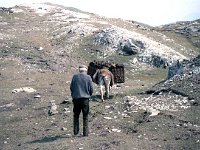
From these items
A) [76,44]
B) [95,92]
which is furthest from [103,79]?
[76,44]

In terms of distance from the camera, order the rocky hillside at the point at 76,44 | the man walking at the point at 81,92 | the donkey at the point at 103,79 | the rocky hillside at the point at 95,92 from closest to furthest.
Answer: the man walking at the point at 81,92 → the rocky hillside at the point at 95,92 → the donkey at the point at 103,79 → the rocky hillside at the point at 76,44

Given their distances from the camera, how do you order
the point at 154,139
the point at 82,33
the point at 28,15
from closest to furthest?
the point at 154,139, the point at 82,33, the point at 28,15

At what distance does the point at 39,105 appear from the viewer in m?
22.8

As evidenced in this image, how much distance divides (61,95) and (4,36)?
25603mm

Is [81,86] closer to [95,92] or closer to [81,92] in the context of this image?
[81,92]

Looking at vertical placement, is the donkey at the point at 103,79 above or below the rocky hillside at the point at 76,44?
below

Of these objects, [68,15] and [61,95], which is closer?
[61,95]

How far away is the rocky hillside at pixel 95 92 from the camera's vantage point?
15.1 meters

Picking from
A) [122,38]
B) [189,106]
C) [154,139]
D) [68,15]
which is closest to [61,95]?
[189,106]

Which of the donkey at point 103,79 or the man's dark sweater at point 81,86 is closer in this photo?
the man's dark sweater at point 81,86

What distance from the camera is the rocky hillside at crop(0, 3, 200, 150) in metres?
15.1

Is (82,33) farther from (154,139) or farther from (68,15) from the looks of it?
(154,139)

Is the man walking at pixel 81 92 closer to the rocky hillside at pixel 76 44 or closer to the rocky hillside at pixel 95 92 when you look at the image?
the rocky hillside at pixel 95 92

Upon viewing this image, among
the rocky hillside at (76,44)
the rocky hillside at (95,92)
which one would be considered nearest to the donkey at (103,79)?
the rocky hillside at (95,92)
